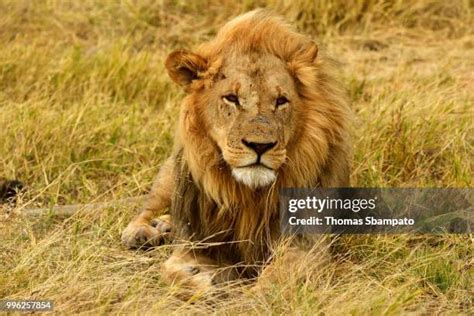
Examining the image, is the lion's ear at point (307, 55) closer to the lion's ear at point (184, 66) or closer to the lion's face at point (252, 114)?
the lion's face at point (252, 114)

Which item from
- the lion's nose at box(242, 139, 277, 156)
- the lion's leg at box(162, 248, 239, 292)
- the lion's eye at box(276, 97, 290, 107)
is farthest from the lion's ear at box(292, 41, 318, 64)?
the lion's leg at box(162, 248, 239, 292)

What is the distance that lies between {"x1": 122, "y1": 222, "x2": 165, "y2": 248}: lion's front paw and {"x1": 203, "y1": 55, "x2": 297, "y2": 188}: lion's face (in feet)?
2.94

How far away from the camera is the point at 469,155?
6.71 meters

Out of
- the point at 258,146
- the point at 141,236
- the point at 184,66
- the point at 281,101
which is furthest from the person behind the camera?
the point at 141,236

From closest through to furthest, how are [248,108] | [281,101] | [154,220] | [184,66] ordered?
[248,108] < [281,101] < [184,66] < [154,220]

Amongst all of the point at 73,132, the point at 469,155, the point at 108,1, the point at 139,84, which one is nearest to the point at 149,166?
the point at 73,132

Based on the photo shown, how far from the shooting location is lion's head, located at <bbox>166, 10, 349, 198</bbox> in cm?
500

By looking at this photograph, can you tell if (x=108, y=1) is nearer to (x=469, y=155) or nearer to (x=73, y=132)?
(x=73, y=132)

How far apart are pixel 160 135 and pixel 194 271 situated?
80.4 inches

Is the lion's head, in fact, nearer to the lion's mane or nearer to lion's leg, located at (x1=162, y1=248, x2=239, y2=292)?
the lion's mane

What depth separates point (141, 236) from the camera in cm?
584

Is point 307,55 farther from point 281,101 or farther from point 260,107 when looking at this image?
point 260,107

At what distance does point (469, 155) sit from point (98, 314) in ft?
9.19

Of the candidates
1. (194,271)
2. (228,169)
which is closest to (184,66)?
(228,169)
